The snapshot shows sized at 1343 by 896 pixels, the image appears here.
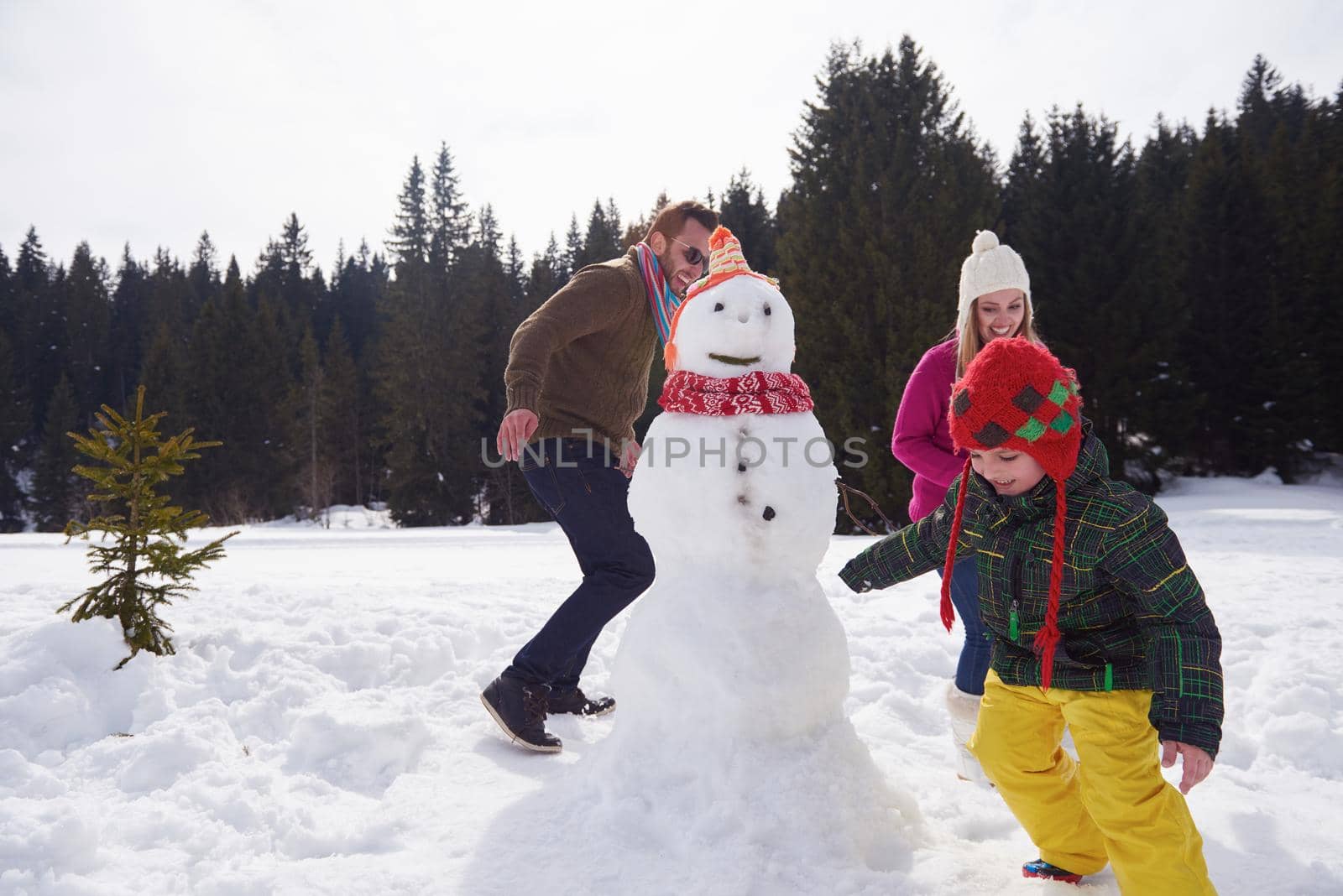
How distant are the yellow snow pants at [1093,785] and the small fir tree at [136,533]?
3145mm

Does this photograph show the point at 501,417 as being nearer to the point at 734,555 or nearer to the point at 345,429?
the point at 345,429

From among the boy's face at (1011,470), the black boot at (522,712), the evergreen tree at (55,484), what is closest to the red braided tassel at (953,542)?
the boy's face at (1011,470)

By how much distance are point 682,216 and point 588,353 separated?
27.3 inches

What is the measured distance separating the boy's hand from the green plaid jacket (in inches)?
0.8

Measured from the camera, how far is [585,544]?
303cm

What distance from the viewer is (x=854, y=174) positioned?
14.2 meters

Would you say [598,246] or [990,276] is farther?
[598,246]

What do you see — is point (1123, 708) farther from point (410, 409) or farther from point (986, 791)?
point (410, 409)

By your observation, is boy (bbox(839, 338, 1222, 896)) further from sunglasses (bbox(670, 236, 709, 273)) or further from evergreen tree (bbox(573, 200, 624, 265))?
evergreen tree (bbox(573, 200, 624, 265))

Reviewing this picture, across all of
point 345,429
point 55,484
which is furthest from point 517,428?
point 55,484

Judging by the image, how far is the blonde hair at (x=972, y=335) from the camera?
2908 mm

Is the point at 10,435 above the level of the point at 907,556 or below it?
above

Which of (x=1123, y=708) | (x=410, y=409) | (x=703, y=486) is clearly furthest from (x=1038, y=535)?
(x=410, y=409)

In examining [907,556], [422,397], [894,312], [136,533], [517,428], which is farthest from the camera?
[422,397]
